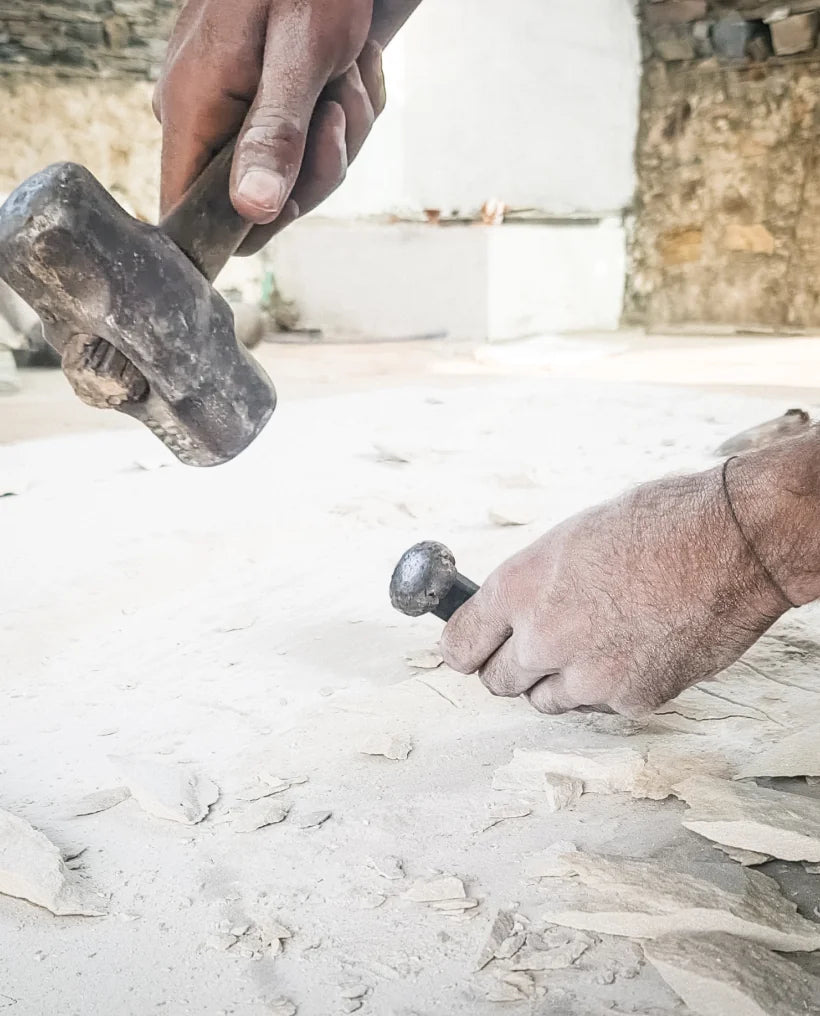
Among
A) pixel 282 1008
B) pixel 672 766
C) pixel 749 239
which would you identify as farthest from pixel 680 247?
pixel 282 1008

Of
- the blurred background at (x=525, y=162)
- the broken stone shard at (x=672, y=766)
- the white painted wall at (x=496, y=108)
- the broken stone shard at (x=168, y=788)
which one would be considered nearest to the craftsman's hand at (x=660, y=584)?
the broken stone shard at (x=672, y=766)

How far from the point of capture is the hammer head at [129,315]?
107 cm

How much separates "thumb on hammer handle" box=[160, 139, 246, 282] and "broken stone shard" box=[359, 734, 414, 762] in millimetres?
624

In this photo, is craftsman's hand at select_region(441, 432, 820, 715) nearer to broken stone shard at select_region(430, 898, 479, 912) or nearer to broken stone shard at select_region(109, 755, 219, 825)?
broken stone shard at select_region(430, 898, 479, 912)

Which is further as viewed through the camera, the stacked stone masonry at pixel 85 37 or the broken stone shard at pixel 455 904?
the stacked stone masonry at pixel 85 37

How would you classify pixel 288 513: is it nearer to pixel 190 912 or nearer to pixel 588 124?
pixel 190 912

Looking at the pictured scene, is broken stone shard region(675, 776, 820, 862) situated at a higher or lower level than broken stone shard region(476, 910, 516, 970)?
higher

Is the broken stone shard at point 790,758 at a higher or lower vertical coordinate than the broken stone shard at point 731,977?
lower

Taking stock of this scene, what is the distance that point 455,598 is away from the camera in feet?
4.14

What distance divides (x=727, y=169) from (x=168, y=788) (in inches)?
273

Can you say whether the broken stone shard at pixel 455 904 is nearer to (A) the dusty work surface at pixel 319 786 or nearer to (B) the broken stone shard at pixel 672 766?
(A) the dusty work surface at pixel 319 786

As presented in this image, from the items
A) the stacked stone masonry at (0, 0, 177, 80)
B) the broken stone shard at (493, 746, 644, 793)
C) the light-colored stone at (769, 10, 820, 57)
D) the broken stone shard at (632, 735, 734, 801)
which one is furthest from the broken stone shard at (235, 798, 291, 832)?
the light-colored stone at (769, 10, 820, 57)

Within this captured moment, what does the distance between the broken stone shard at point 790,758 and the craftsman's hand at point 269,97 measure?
0.89 meters

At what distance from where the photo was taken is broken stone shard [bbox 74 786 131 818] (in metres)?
1.14
